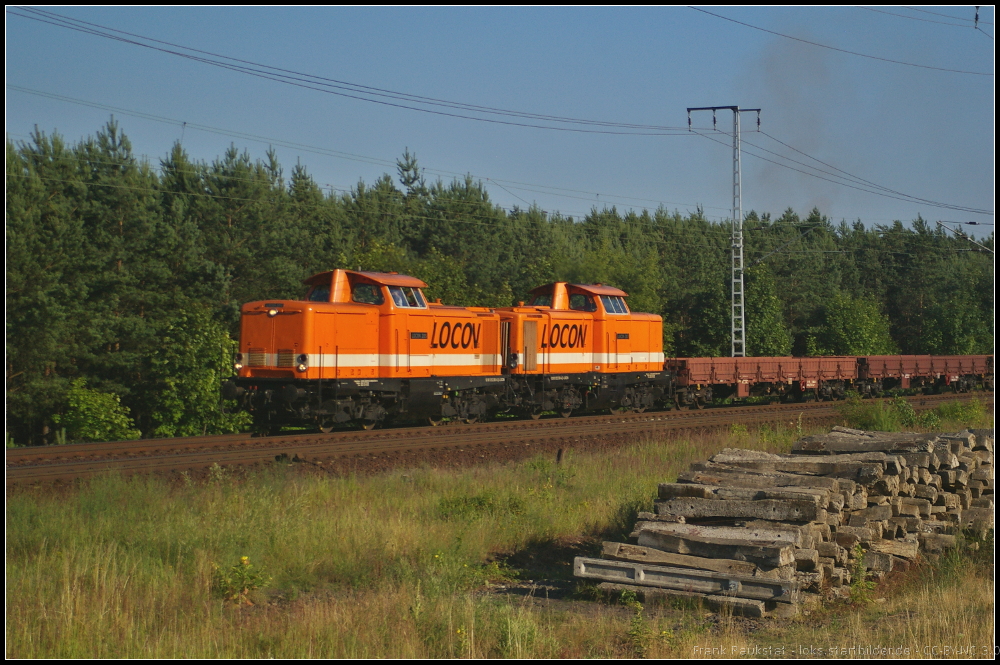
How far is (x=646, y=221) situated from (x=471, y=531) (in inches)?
3404

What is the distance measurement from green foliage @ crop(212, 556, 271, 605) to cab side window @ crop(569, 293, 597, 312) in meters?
19.4

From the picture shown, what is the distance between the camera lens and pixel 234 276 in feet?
134

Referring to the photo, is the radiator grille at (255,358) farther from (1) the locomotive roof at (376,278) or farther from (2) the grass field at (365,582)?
(2) the grass field at (365,582)

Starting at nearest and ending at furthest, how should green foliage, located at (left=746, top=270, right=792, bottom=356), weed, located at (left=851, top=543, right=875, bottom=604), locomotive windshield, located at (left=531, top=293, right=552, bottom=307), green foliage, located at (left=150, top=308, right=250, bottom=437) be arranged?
weed, located at (left=851, top=543, right=875, bottom=604) → locomotive windshield, located at (left=531, top=293, right=552, bottom=307) → green foliage, located at (left=150, top=308, right=250, bottom=437) → green foliage, located at (left=746, top=270, right=792, bottom=356)

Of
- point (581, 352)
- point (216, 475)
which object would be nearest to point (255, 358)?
point (216, 475)

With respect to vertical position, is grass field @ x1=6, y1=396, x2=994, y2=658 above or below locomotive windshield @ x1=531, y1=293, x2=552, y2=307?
below

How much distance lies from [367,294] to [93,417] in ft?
46.1

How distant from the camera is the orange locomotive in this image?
19.6 metres

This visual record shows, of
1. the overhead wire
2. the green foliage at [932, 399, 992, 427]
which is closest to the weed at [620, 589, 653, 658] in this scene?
the green foliage at [932, 399, 992, 427]

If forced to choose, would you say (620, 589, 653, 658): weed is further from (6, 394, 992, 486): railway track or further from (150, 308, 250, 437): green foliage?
(150, 308, 250, 437): green foliage

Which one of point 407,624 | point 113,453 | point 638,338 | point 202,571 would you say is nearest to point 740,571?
point 407,624

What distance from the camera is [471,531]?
1077 cm

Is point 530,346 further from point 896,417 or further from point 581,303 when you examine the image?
point 896,417

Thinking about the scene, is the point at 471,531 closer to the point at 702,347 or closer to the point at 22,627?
the point at 22,627
